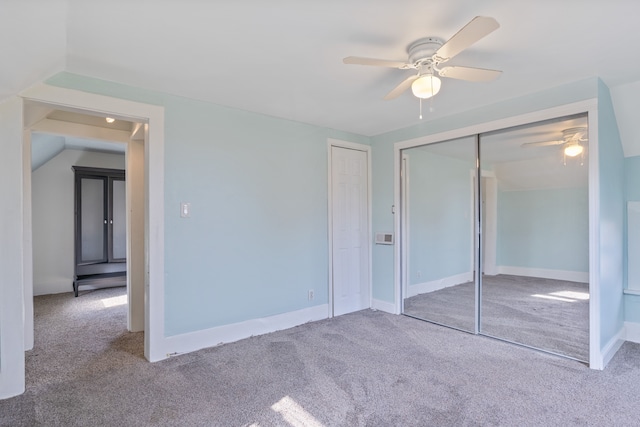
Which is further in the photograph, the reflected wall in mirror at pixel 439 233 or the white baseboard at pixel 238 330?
the reflected wall in mirror at pixel 439 233

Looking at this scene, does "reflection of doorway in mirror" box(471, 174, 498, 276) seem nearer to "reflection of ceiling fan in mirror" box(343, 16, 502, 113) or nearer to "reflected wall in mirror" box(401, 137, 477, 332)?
"reflected wall in mirror" box(401, 137, 477, 332)

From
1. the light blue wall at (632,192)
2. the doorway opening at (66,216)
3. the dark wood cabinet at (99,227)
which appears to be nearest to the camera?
the light blue wall at (632,192)

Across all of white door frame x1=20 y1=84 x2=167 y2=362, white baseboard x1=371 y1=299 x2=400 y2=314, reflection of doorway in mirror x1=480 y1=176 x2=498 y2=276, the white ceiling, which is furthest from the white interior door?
white door frame x1=20 y1=84 x2=167 y2=362

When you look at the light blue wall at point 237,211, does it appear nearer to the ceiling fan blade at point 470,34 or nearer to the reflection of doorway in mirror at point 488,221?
the reflection of doorway in mirror at point 488,221

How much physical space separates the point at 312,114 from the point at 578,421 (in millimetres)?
3151

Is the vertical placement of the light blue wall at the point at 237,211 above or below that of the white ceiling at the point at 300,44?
below

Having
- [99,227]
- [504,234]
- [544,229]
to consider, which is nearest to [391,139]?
[504,234]

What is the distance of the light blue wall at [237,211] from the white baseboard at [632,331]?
297 cm

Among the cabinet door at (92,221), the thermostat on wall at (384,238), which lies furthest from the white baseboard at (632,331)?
the cabinet door at (92,221)

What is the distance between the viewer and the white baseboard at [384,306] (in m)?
4.06

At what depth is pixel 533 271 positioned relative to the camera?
3.67 meters

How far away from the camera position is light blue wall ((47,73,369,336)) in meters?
2.85

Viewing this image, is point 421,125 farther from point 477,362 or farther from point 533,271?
point 477,362

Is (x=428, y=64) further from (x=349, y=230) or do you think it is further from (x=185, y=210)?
(x=349, y=230)
